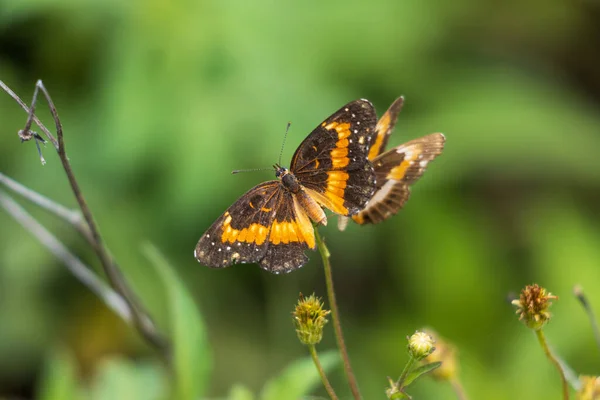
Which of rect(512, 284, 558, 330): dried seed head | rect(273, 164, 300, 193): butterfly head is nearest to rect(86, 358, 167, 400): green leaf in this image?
rect(273, 164, 300, 193): butterfly head

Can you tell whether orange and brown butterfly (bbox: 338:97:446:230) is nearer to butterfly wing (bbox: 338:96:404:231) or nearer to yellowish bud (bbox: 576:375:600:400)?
butterfly wing (bbox: 338:96:404:231)

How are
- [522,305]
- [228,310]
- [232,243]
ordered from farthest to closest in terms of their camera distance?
[228,310], [232,243], [522,305]

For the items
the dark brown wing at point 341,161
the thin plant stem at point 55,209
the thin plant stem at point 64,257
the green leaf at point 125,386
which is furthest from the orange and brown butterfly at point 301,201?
the green leaf at point 125,386

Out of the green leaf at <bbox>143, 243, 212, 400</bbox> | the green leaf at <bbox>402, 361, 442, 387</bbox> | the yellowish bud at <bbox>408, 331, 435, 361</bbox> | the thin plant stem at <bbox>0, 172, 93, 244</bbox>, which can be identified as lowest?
the green leaf at <bbox>402, 361, 442, 387</bbox>

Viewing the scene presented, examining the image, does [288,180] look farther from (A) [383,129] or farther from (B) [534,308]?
(B) [534,308]

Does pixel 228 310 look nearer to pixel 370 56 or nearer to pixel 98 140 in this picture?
pixel 98 140

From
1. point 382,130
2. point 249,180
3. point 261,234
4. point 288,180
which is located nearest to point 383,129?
point 382,130

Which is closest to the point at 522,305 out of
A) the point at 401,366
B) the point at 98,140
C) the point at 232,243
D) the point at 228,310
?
the point at 232,243

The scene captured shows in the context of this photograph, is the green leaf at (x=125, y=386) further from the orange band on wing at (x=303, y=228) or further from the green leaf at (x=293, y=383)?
the orange band on wing at (x=303, y=228)

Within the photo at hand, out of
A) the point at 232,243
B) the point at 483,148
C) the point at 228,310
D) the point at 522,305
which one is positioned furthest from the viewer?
the point at 483,148
